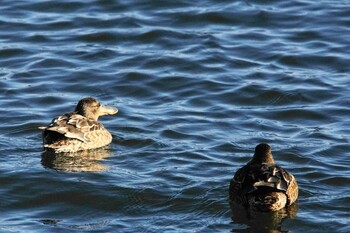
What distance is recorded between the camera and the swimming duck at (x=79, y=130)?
13.9 metres

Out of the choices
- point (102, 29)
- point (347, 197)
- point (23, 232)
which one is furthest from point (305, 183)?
point (102, 29)

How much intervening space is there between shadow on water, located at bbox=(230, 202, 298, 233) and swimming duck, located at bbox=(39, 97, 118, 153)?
2881mm

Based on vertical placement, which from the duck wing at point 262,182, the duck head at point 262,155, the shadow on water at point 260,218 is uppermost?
the duck head at point 262,155

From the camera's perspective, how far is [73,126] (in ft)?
47.1

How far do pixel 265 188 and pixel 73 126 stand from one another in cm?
356

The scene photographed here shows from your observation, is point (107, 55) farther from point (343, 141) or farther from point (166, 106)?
point (343, 141)

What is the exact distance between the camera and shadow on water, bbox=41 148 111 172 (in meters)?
13.3

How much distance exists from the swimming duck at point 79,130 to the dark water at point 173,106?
0.74 ft

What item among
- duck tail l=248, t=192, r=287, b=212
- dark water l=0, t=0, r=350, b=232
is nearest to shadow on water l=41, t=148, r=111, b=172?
dark water l=0, t=0, r=350, b=232

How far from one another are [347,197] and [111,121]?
4.38 meters

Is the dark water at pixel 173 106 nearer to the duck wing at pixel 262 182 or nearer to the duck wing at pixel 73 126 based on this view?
the duck wing at pixel 262 182

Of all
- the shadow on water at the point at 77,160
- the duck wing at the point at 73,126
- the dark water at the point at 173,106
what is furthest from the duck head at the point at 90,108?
the shadow on water at the point at 77,160

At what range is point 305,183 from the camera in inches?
495

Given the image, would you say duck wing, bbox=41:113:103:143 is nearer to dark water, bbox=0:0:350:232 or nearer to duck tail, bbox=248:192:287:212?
dark water, bbox=0:0:350:232
